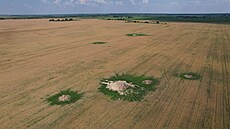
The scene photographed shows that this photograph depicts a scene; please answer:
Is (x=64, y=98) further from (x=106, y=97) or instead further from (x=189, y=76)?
(x=189, y=76)

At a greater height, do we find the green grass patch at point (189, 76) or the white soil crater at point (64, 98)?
the green grass patch at point (189, 76)

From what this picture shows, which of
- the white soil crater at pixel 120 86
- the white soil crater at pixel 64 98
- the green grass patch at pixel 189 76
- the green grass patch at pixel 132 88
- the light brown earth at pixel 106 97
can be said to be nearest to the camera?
the light brown earth at pixel 106 97

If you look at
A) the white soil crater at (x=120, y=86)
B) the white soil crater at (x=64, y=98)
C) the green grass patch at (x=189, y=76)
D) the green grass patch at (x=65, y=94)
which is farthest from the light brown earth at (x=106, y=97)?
the white soil crater at (x=120, y=86)

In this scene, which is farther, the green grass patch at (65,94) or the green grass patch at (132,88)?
the green grass patch at (132,88)

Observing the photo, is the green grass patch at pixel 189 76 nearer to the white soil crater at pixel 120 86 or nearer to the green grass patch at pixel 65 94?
the white soil crater at pixel 120 86

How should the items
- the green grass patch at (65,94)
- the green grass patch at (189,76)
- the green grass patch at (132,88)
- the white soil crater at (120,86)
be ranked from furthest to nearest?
the green grass patch at (189,76) → the white soil crater at (120,86) → the green grass patch at (132,88) → the green grass patch at (65,94)

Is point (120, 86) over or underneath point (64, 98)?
over

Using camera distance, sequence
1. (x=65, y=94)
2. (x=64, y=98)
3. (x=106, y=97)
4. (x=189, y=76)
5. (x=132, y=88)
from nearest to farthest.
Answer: (x=64, y=98) → (x=106, y=97) → (x=65, y=94) → (x=132, y=88) → (x=189, y=76)

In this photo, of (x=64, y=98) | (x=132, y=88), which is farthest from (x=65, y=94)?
(x=132, y=88)
